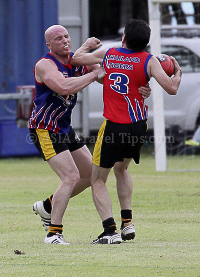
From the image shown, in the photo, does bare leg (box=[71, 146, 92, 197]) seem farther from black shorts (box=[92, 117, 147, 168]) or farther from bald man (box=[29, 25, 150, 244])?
black shorts (box=[92, 117, 147, 168])

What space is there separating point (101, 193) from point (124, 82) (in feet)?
3.32

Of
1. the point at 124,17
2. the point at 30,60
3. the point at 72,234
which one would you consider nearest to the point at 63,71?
the point at 72,234

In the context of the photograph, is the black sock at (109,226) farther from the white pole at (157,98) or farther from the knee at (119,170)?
the white pole at (157,98)

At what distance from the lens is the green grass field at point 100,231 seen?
5105 millimetres

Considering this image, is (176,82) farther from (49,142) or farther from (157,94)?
(157,94)

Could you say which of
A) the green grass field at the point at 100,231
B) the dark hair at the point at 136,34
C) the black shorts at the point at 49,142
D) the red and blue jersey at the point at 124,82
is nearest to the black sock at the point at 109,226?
the green grass field at the point at 100,231

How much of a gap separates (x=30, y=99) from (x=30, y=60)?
125cm

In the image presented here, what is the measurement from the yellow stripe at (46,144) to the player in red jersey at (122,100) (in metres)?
0.39

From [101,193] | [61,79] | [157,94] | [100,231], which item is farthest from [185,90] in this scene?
[61,79]

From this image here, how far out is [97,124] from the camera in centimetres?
1498

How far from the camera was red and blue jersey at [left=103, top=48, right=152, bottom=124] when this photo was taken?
6.13 m

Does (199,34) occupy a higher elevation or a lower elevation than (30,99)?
higher

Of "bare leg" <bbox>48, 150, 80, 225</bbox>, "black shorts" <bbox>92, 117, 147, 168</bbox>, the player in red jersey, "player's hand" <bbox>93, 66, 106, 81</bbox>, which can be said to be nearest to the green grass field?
"bare leg" <bbox>48, 150, 80, 225</bbox>

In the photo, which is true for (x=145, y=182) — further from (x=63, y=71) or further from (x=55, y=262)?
(x=55, y=262)
